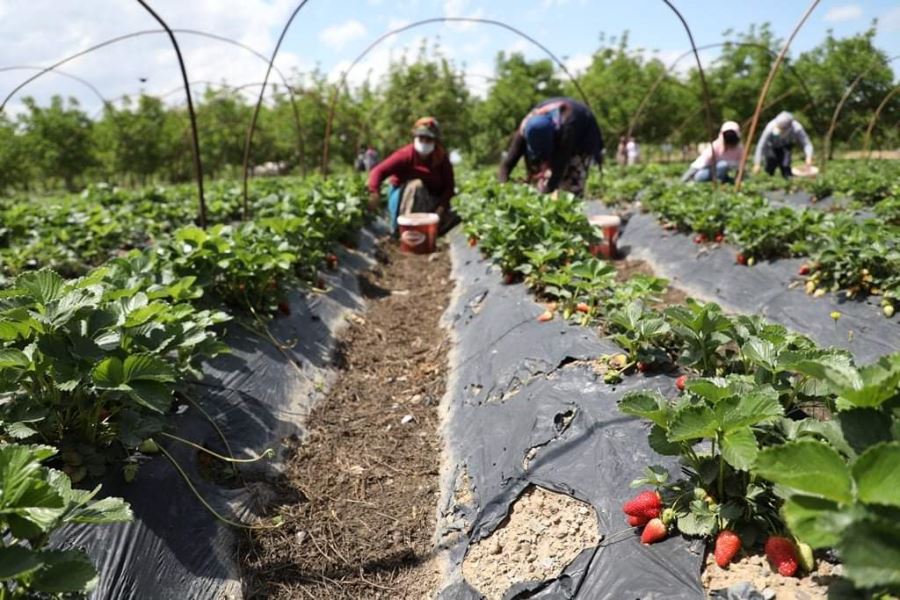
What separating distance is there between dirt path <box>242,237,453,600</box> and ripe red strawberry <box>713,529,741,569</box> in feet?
3.64

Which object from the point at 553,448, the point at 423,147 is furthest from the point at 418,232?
the point at 553,448

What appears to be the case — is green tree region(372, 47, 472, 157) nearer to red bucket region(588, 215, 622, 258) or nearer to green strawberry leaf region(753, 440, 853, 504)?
red bucket region(588, 215, 622, 258)

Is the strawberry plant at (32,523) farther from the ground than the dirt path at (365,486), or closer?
farther from the ground

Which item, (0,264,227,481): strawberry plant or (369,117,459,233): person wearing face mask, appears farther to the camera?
(369,117,459,233): person wearing face mask

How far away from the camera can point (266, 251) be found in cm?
396

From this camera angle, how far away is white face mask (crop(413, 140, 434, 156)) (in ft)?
24.1

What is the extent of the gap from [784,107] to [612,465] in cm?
2599

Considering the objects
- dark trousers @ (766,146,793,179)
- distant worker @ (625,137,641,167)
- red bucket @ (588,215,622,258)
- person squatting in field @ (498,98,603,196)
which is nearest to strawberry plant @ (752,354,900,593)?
red bucket @ (588,215,622,258)

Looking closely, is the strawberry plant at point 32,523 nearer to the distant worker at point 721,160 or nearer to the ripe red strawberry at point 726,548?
the ripe red strawberry at point 726,548

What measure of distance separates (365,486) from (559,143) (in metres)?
4.95

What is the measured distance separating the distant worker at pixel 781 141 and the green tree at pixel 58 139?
74.7 ft

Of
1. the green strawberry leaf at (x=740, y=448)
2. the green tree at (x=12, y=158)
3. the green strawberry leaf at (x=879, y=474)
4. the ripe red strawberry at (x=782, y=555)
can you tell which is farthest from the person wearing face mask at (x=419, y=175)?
the green tree at (x=12, y=158)

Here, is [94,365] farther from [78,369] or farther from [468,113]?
[468,113]

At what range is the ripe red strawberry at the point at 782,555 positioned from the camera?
1386 mm
